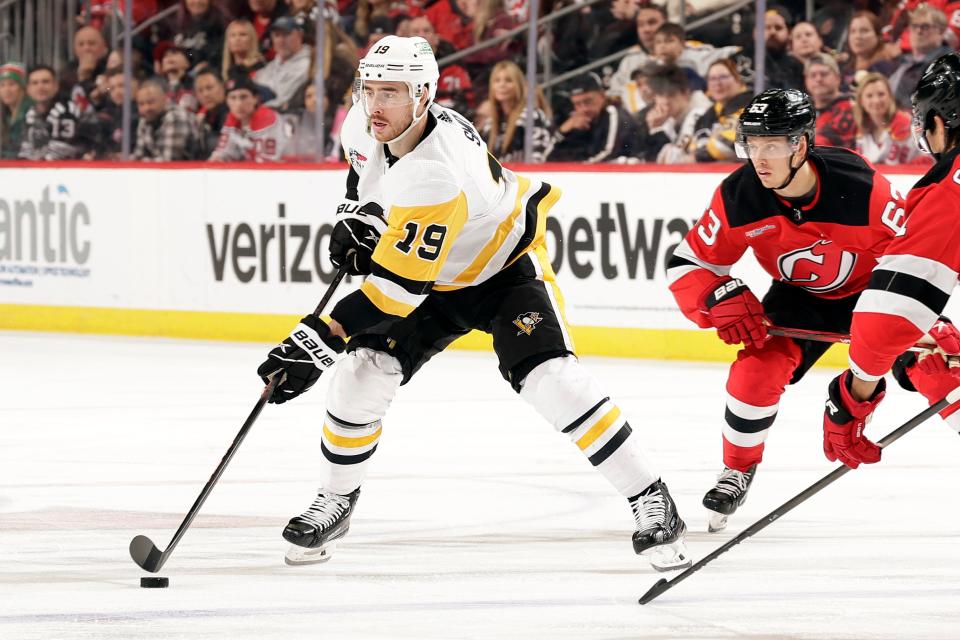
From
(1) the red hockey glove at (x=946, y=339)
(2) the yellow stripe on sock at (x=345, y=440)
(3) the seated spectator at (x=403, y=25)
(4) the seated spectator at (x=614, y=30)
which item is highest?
(4) the seated spectator at (x=614, y=30)

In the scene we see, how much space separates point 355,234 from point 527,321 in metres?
0.54

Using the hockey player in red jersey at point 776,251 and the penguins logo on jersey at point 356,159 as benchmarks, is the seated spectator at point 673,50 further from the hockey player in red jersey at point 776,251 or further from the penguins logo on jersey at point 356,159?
the penguins logo on jersey at point 356,159

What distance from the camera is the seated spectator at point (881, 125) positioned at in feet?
25.0

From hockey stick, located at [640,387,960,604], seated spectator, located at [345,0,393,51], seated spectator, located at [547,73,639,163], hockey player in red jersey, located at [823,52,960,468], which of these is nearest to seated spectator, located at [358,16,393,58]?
seated spectator, located at [345,0,393,51]

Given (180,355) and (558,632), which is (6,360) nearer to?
(180,355)

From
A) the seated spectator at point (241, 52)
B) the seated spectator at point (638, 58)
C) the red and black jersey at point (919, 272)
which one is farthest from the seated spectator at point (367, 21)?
the red and black jersey at point (919, 272)

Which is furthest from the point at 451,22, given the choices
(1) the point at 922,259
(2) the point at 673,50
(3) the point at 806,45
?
(1) the point at 922,259

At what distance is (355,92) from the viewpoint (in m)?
3.59

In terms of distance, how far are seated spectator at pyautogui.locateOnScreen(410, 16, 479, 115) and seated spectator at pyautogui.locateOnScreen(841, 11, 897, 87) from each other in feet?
6.85

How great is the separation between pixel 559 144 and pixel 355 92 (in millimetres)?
5025

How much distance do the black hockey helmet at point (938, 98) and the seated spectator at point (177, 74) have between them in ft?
23.6

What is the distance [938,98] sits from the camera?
2906 mm

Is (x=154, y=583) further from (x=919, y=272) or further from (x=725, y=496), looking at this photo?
(x=919, y=272)

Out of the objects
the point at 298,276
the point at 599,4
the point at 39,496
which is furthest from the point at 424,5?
the point at 39,496
